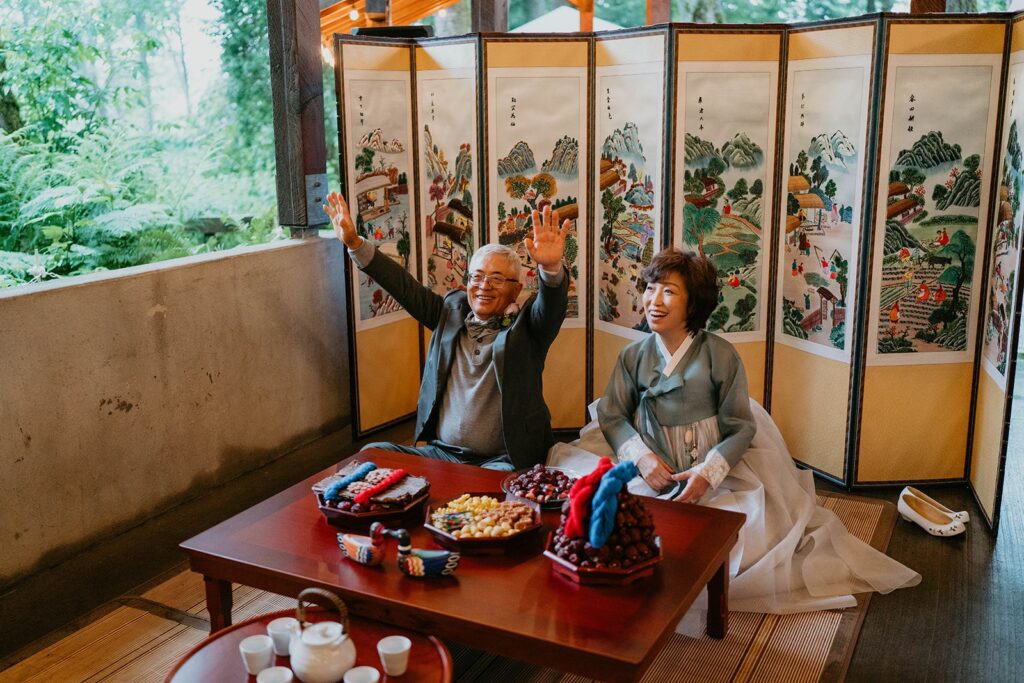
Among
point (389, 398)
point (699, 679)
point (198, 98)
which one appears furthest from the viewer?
point (198, 98)

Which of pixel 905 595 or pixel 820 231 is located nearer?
pixel 905 595

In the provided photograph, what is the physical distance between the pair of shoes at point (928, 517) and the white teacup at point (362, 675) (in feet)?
8.29

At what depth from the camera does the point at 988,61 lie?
11.8 ft

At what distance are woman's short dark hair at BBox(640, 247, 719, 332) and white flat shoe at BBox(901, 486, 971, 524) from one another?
1.27m

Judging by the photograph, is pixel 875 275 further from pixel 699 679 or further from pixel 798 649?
pixel 699 679

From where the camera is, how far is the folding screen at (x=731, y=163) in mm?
3938

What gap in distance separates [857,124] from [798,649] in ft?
6.83

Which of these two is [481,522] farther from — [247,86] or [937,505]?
[247,86]

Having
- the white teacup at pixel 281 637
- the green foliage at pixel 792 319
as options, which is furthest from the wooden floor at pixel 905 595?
the white teacup at pixel 281 637

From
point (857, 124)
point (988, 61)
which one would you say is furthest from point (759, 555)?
point (988, 61)

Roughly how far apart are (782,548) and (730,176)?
1.71 m

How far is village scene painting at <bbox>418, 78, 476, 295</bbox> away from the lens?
4.51 meters

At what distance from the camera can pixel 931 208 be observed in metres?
3.73

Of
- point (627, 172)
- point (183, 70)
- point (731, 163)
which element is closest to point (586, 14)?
point (627, 172)
